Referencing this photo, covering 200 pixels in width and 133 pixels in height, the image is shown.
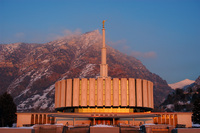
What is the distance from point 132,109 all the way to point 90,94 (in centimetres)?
1091

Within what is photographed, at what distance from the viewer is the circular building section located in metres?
69.0

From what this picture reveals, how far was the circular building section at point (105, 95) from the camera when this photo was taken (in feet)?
226

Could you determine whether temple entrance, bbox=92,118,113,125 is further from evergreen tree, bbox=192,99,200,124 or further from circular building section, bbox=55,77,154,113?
evergreen tree, bbox=192,99,200,124

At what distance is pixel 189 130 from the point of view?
30312 millimetres

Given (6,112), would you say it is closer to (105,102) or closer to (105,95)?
(105,102)

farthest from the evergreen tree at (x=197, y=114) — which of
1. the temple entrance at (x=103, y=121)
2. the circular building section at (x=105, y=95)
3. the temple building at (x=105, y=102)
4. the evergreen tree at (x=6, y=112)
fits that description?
the evergreen tree at (x=6, y=112)

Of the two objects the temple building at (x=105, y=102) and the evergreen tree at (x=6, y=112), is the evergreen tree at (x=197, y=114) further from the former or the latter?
the evergreen tree at (x=6, y=112)

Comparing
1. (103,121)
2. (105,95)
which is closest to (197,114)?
(105,95)

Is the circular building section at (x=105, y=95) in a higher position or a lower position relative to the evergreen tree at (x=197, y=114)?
higher

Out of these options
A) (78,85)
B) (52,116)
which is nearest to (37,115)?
(52,116)

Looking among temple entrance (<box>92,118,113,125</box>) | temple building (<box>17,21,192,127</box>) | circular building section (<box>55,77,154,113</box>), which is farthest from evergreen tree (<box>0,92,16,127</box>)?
temple entrance (<box>92,118,113,125</box>)

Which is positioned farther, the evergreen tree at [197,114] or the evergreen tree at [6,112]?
the evergreen tree at [6,112]

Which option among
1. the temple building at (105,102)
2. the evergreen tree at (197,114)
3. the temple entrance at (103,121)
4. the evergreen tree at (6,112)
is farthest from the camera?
the evergreen tree at (6,112)

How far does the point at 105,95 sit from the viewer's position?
69.1 metres
